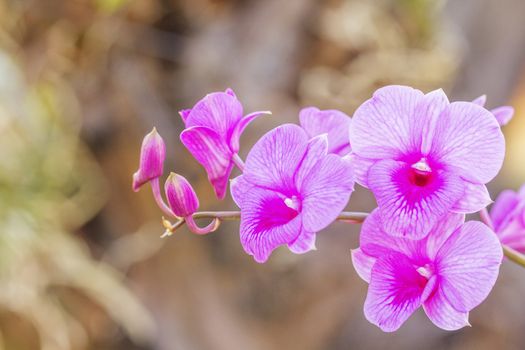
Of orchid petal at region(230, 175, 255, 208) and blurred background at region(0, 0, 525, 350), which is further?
blurred background at region(0, 0, 525, 350)

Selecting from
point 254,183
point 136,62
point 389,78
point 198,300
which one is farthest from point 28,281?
point 254,183

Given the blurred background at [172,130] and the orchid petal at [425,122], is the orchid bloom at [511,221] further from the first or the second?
the blurred background at [172,130]

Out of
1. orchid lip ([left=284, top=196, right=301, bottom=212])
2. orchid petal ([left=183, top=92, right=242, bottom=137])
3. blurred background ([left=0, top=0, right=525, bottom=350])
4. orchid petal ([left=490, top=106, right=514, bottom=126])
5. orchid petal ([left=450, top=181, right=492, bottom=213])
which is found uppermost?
orchid petal ([left=183, top=92, right=242, bottom=137])

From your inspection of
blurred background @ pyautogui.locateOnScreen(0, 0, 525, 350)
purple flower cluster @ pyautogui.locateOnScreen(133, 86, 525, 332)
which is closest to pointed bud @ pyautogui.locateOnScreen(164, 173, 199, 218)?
purple flower cluster @ pyautogui.locateOnScreen(133, 86, 525, 332)

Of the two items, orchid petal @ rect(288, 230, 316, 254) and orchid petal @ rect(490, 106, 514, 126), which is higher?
orchid petal @ rect(490, 106, 514, 126)

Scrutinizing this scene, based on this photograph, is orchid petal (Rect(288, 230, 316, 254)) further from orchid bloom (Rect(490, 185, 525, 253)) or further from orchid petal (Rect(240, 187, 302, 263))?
orchid bloom (Rect(490, 185, 525, 253))

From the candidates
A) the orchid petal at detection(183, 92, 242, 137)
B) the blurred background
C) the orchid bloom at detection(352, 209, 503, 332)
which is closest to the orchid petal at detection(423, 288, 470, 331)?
the orchid bloom at detection(352, 209, 503, 332)

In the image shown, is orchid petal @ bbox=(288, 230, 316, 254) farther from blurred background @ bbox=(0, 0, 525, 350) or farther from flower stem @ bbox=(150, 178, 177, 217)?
blurred background @ bbox=(0, 0, 525, 350)

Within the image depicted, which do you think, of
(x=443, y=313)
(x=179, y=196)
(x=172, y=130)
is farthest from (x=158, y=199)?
(x=172, y=130)
